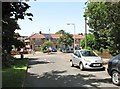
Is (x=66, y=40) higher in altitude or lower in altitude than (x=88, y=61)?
higher

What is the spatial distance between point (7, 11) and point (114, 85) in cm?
565

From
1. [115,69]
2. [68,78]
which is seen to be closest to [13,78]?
[68,78]

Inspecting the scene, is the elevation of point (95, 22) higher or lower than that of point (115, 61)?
higher

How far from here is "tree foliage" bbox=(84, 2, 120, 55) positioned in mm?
21812

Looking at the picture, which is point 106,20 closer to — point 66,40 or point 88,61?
point 88,61

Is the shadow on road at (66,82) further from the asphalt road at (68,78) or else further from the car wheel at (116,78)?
the car wheel at (116,78)

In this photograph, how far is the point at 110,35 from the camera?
2380 cm

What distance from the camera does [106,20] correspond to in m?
23.2

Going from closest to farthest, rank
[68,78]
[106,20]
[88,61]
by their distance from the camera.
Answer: [68,78]
[88,61]
[106,20]


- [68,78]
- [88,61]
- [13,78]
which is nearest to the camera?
[13,78]

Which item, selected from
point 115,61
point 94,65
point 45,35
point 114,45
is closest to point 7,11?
point 115,61

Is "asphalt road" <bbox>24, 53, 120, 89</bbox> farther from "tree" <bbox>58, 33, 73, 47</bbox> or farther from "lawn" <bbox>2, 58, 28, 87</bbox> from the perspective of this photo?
"tree" <bbox>58, 33, 73, 47</bbox>

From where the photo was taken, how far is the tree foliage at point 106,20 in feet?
71.6

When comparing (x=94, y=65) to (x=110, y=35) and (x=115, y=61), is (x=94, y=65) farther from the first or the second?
(x=115, y=61)
